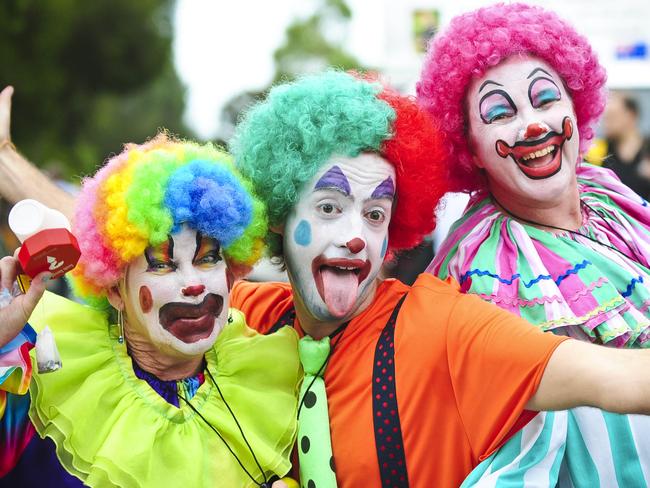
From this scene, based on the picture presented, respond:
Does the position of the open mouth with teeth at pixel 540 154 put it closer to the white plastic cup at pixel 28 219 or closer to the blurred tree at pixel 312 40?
the white plastic cup at pixel 28 219

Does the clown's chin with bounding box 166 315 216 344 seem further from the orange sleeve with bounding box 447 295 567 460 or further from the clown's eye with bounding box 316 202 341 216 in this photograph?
the orange sleeve with bounding box 447 295 567 460

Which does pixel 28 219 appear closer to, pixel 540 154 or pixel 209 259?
pixel 209 259

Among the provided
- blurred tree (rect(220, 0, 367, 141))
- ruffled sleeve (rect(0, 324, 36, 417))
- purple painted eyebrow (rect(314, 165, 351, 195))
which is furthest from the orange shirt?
blurred tree (rect(220, 0, 367, 141))

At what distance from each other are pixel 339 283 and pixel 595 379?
792mm

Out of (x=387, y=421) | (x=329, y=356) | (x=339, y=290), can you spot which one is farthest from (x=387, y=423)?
(x=339, y=290)

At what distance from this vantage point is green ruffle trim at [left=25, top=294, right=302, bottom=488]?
2338 millimetres

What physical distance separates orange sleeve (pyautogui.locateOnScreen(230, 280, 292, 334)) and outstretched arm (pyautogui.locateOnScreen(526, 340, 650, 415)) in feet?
3.25

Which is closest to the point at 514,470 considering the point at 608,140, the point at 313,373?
the point at 313,373

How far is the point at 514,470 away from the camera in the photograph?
2461 millimetres

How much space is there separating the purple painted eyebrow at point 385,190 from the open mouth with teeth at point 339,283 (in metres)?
0.20

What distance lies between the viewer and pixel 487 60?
113 inches

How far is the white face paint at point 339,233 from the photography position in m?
2.60

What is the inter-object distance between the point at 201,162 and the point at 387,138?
1.85ft

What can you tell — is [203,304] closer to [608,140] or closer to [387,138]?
[387,138]
